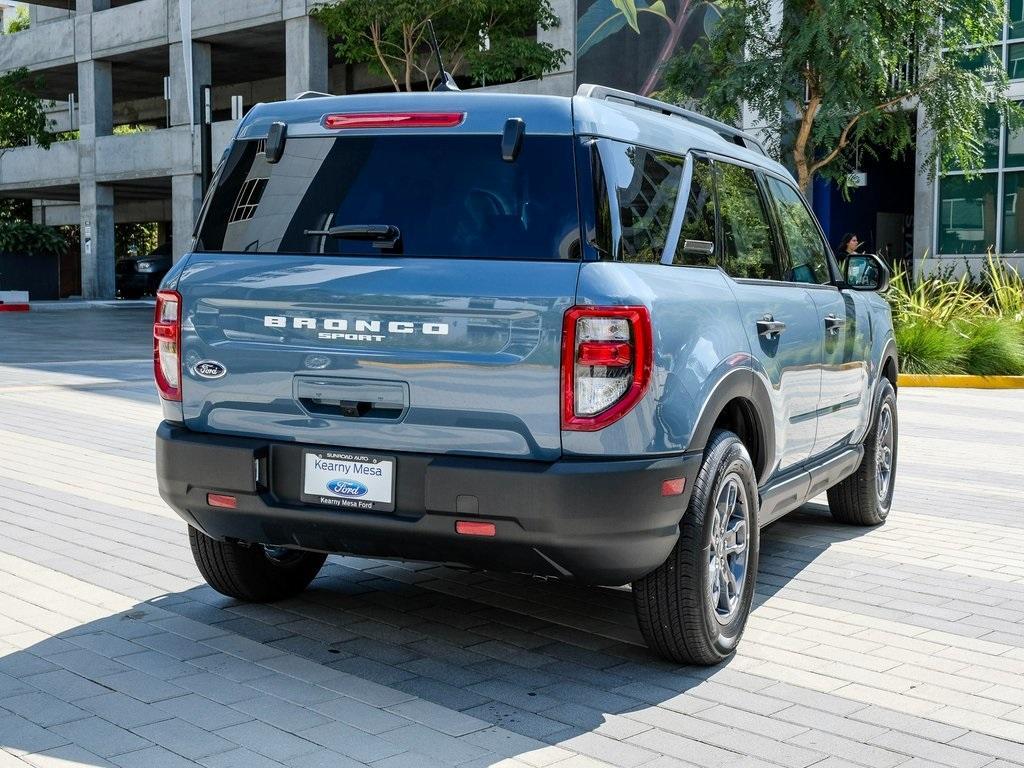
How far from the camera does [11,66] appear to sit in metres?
45.7

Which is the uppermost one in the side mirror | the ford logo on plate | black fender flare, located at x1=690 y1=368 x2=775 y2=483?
the side mirror

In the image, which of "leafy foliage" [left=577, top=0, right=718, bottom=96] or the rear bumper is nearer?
the rear bumper

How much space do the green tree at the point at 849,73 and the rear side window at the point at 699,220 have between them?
12.6 meters

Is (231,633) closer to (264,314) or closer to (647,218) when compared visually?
(264,314)

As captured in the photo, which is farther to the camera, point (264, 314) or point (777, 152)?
point (777, 152)

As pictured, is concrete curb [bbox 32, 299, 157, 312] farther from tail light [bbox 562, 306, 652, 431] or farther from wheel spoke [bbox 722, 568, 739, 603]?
tail light [bbox 562, 306, 652, 431]

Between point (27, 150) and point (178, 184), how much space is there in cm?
930

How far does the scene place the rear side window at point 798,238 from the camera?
19.4 feet

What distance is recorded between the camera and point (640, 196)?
14.7 ft

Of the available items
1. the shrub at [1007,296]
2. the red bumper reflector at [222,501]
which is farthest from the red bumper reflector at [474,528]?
the shrub at [1007,296]

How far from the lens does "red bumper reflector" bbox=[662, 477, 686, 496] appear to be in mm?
4227

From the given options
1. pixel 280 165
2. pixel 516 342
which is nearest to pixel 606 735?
pixel 516 342

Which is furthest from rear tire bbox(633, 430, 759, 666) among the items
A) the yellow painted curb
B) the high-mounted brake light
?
the yellow painted curb

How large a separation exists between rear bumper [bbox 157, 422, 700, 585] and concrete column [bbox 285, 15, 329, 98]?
3136cm
